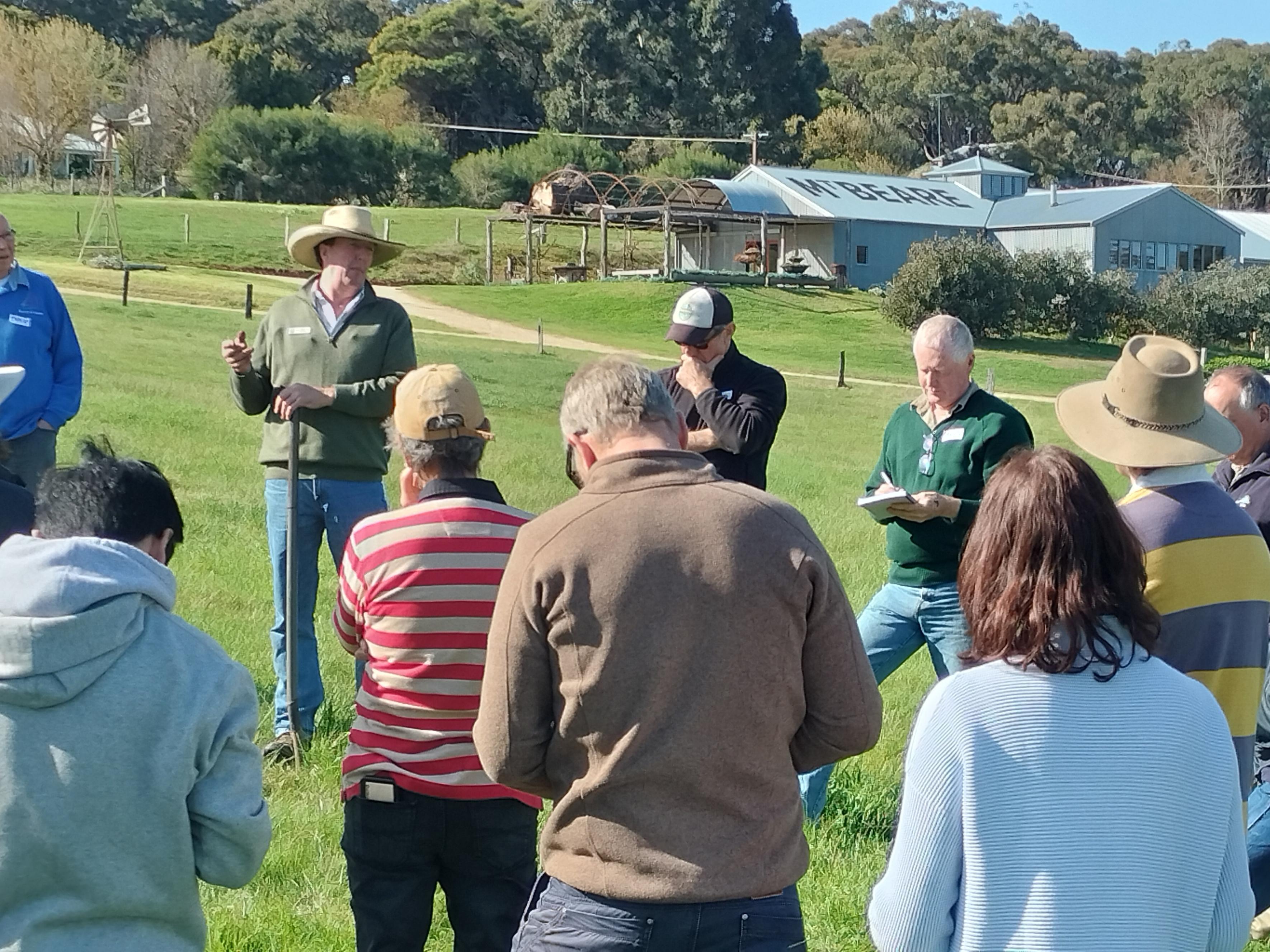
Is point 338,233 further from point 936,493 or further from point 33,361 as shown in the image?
point 936,493

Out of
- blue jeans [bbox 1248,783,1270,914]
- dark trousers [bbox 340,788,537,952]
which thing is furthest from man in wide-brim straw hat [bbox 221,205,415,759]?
blue jeans [bbox 1248,783,1270,914]

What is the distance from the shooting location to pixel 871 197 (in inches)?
2251

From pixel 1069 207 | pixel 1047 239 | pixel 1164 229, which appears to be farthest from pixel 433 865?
pixel 1164 229

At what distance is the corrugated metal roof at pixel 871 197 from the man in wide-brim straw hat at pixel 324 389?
4880 centimetres

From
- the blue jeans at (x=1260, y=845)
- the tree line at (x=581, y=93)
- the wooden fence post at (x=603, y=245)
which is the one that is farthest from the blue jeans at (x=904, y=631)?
the tree line at (x=581, y=93)

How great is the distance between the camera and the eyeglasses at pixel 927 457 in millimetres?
5715

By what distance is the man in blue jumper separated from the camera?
22.1 feet

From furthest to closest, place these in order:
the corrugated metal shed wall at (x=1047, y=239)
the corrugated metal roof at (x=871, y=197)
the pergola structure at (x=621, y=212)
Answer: the corrugated metal shed wall at (x=1047, y=239) < the corrugated metal roof at (x=871, y=197) < the pergola structure at (x=621, y=212)

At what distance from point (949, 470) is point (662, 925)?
3.29 metres

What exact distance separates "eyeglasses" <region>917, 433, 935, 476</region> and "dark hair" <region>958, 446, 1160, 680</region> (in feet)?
9.69

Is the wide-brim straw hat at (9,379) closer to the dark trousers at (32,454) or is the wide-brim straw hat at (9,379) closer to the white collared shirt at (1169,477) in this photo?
the dark trousers at (32,454)

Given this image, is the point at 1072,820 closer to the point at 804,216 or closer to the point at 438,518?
A: the point at 438,518

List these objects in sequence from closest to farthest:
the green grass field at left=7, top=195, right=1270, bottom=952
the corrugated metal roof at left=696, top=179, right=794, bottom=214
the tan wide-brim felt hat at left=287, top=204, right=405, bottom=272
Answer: the green grass field at left=7, top=195, right=1270, bottom=952 → the tan wide-brim felt hat at left=287, top=204, right=405, bottom=272 → the corrugated metal roof at left=696, top=179, right=794, bottom=214

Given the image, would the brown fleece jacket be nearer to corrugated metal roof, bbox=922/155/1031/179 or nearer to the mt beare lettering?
the mt beare lettering
